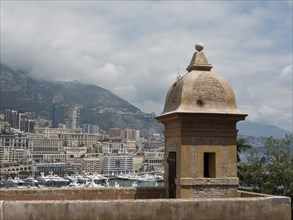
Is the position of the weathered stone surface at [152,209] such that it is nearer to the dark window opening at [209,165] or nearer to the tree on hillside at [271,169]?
the dark window opening at [209,165]

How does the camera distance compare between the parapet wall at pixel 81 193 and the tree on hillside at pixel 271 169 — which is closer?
the parapet wall at pixel 81 193

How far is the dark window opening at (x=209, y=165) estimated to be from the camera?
12500 millimetres

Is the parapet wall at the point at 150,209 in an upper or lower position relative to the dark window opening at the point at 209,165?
lower

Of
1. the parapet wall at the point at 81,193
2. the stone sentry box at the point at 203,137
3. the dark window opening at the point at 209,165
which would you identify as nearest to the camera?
the stone sentry box at the point at 203,137

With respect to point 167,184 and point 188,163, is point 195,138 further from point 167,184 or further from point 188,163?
point 167,184

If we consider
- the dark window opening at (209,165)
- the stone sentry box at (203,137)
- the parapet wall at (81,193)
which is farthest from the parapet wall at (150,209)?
the parapet wall at (81,193)

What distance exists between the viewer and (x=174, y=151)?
12.8 meters

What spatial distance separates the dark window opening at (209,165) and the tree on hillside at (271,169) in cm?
1124

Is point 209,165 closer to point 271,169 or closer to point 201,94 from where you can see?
point 201,94

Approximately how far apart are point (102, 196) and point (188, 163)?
3042mm

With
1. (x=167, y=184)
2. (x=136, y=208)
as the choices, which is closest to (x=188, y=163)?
(x=167, y=184)

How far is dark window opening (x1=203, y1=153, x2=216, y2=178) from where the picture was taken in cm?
1250

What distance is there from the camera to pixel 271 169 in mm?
23609

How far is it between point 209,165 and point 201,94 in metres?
1.95
